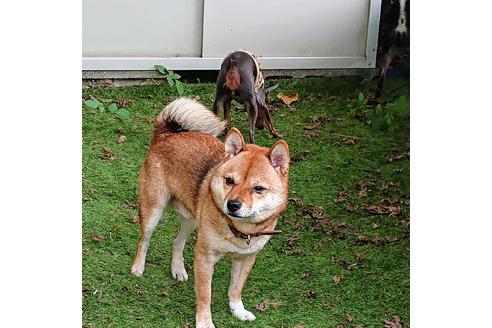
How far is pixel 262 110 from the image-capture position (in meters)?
2.77

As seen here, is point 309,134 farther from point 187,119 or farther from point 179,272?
point 179,272

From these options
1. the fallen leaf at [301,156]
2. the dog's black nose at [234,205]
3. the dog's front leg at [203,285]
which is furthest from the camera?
the fallen leaf at [301,156]

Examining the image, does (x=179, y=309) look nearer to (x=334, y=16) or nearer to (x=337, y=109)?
(x=337, y=109)

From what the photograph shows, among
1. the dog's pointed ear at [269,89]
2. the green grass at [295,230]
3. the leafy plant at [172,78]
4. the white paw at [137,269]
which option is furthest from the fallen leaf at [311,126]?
the white paw at [137,269]

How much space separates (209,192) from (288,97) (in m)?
0.37

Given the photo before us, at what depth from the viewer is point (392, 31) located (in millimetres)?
2801

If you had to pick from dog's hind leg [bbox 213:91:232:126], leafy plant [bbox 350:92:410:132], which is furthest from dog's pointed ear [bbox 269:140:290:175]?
A: leafy plant [bbox 350:92:410:132]

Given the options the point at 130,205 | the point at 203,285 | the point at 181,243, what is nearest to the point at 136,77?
the point at 130,205

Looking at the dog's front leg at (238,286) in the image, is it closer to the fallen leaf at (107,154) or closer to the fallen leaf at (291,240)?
the fallen leaf at (291,240)

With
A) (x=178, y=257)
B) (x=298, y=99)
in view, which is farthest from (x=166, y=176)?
(x=298, y=99)

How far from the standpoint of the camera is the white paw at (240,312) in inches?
108

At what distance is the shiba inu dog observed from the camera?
254 centimetres

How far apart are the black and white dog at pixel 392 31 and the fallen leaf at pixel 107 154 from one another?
0.70m

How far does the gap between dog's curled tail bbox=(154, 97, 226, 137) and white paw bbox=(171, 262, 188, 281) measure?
1.13 ft
